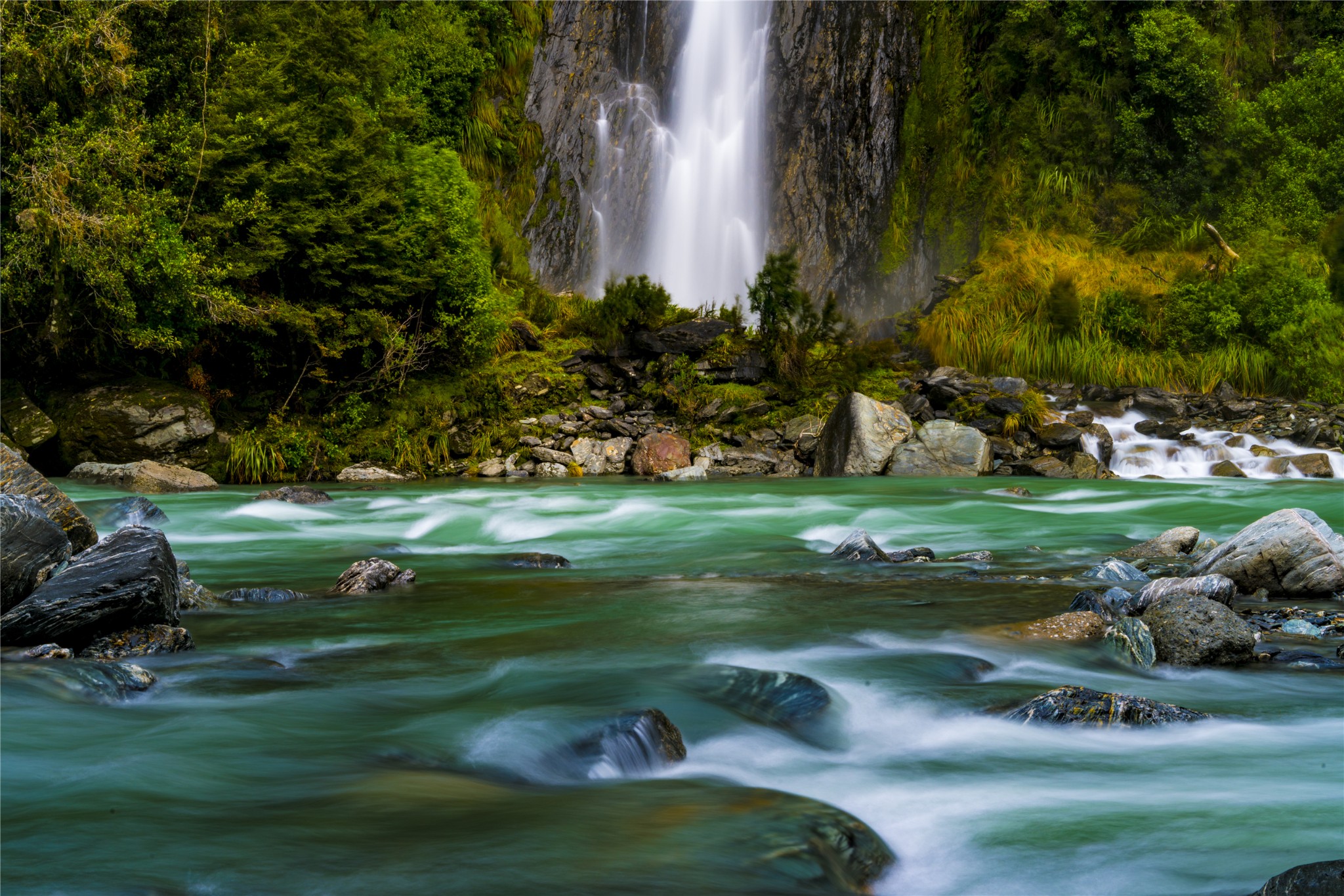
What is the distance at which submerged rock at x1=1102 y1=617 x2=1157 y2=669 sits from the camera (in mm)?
4441

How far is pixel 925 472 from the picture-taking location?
47.6 ft

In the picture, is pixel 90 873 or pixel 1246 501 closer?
pixel 90 873

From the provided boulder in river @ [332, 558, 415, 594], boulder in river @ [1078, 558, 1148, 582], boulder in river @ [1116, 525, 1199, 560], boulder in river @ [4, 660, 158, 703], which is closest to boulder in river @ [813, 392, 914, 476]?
boulder in river @ [1116, 525, 1199, 560]

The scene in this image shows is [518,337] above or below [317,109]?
below

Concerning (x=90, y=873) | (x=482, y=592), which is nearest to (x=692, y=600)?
(x=482, y=592)

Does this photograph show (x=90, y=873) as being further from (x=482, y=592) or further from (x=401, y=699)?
(x=482, y=592)

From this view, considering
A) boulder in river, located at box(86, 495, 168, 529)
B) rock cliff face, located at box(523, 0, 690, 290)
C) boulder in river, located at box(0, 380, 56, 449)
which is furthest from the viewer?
rock cliff face, located at box(523, 0, 690, 290)

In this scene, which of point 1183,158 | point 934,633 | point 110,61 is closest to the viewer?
point 934,633

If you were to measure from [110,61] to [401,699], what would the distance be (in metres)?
12.5

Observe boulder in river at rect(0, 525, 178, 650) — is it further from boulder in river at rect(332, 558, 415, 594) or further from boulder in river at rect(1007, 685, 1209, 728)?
boulder in river at rect(1007, 685, 1209, 728)

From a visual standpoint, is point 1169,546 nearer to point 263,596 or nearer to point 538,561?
point 538,561

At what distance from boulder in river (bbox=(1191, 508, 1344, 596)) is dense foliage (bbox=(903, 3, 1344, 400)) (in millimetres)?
13219

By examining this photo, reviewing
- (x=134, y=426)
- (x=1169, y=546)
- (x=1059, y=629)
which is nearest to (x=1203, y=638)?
(x=1059, y=629)

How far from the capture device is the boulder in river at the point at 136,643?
4309mm
